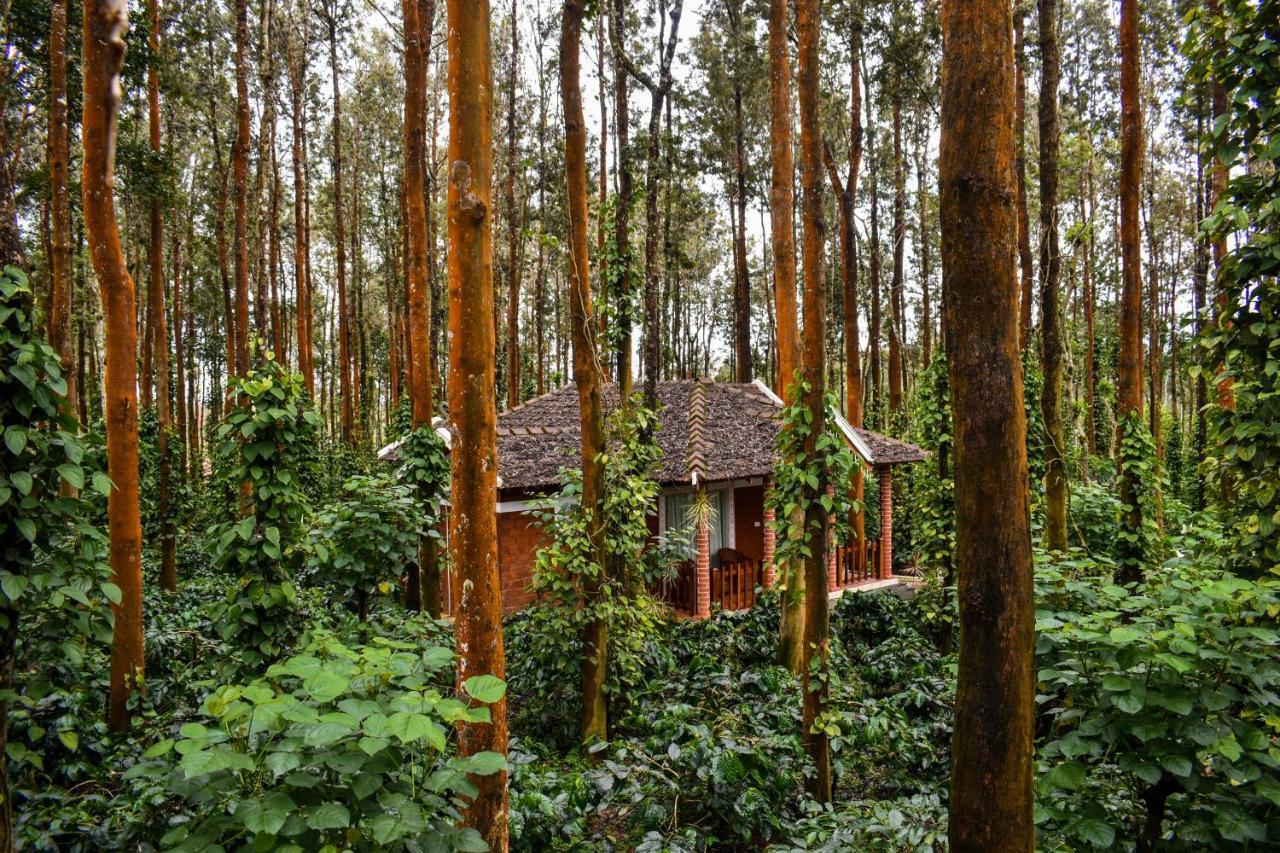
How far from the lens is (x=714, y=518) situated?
524 inches

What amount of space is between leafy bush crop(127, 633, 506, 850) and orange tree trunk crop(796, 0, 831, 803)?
3564 mm

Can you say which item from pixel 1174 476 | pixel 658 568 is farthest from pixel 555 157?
pixel 1174 476

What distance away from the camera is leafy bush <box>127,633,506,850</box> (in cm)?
194

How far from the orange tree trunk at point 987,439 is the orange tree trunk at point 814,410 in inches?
108

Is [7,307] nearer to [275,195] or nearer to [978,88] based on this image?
[978,88]

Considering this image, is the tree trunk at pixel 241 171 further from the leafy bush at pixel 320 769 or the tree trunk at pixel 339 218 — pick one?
the tree trunk at pixel 339 218

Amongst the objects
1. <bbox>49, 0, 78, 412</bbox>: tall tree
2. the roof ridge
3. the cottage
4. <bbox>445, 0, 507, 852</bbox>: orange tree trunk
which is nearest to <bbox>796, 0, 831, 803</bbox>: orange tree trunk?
<bbox>445, 0, 507, 852</bbox>: orange tree trunk

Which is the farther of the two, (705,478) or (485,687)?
(705,478)

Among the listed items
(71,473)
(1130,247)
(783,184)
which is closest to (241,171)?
(783,184)

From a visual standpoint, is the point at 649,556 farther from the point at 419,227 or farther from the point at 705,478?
the point at 419,227

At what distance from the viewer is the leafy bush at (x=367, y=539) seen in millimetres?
6383

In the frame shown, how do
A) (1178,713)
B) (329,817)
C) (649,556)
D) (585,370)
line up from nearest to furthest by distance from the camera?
(329,817), (1178,713), (585,370), (649,556)

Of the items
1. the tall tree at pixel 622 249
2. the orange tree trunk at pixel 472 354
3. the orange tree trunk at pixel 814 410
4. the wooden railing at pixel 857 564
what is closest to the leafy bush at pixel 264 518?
the orange tree trunk at pixel 472 354

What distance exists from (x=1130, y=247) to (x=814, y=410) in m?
6.26
